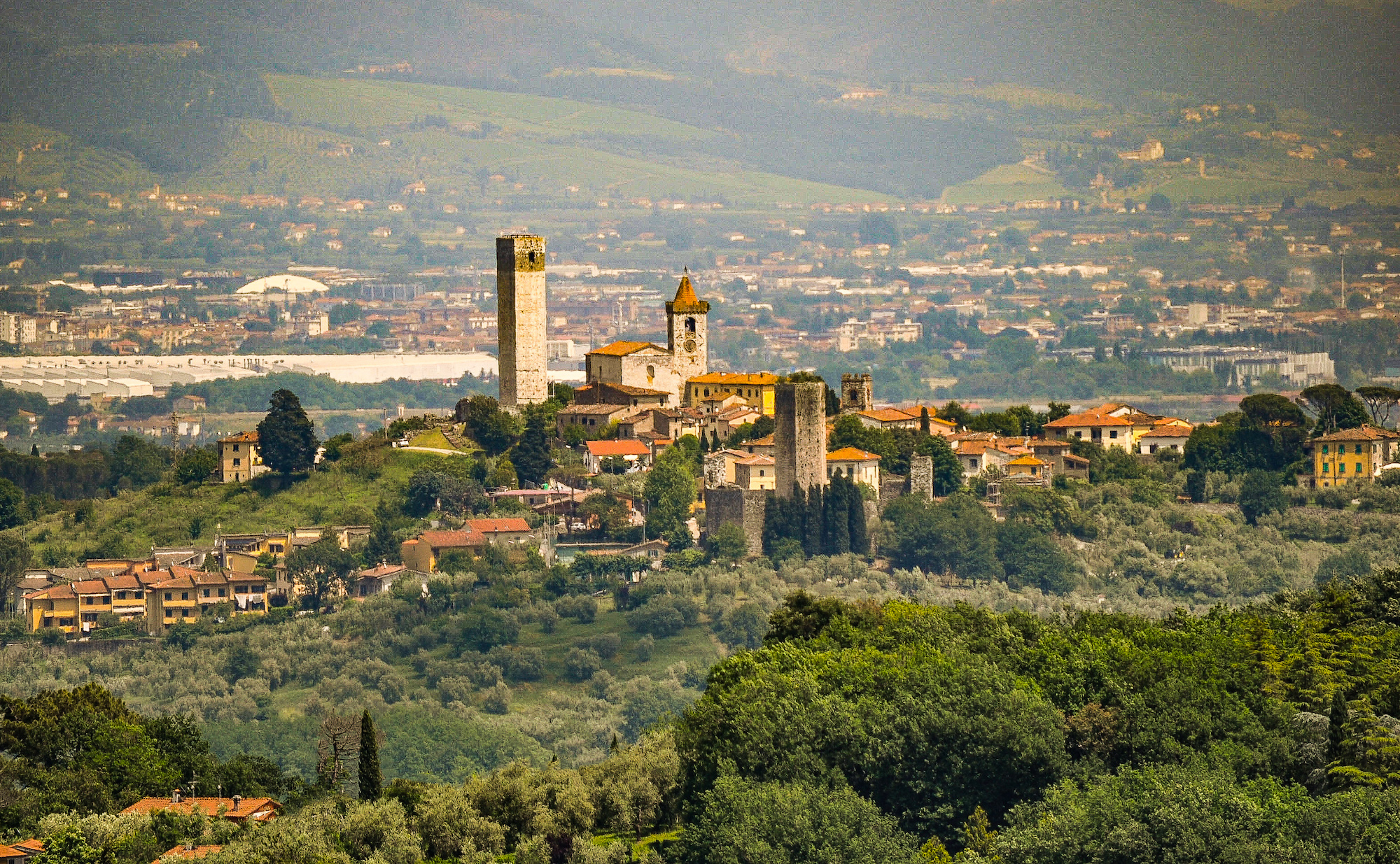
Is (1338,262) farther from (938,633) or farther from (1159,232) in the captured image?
(938,633)

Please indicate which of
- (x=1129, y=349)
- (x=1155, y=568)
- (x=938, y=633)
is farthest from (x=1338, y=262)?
(x=938, y=633)

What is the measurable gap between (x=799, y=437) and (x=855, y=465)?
2965mm

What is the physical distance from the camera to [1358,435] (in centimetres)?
6625

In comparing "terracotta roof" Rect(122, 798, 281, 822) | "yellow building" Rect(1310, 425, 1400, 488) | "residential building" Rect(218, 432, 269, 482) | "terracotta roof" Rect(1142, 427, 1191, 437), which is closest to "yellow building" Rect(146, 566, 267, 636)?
"residential building" Rect(218, 432, 269, 482)

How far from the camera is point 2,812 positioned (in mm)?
29953

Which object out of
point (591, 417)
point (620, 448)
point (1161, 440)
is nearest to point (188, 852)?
point (620, 448)

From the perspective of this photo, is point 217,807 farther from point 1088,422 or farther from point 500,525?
point 1088,422

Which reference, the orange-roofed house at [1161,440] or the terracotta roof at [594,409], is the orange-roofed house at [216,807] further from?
the orange-roofed house at [1161,440]

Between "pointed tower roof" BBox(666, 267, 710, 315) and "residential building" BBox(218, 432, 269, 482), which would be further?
"pointed tower roof" BBox(666, 267, 710, 315)

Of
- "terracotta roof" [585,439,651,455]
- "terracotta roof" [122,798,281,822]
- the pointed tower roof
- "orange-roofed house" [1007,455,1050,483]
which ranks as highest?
the pointed tower roof

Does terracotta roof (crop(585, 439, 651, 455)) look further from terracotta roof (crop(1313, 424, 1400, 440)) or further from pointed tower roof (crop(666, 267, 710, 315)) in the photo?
terracotta roof (crop(1313, 424, 1400, 440))

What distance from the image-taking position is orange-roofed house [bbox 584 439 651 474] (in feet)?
199

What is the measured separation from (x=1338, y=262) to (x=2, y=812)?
13312 cm

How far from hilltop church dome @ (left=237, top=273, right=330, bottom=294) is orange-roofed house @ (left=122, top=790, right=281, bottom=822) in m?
148
